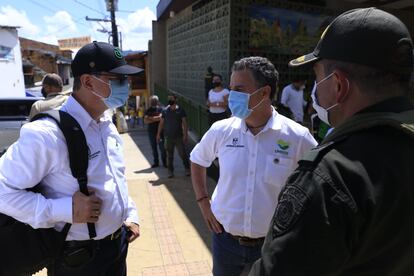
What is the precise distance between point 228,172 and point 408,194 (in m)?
1.25

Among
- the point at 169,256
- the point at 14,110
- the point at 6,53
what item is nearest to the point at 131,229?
the point at 169,256

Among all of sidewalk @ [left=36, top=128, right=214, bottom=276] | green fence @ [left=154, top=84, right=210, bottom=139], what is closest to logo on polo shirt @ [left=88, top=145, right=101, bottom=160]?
sidewalk @ [left=36, top=128, right=214, bottom=276]

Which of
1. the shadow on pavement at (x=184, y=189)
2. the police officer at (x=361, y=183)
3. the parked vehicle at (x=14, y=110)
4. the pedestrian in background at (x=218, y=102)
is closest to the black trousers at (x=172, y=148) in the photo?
the shadow on pavement at (x=184, y=189)

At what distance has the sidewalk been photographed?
3637mm

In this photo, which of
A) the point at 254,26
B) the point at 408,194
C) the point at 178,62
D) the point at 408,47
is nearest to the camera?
the point at 408,194

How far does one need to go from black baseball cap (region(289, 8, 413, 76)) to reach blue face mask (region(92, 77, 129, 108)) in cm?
137

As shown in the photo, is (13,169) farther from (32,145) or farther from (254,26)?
(254,26)

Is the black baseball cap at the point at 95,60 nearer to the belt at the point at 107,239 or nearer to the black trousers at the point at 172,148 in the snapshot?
the belt at the point at 107,239

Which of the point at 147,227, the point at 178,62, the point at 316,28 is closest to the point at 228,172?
the point at 147,227

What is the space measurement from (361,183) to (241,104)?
1345 mm

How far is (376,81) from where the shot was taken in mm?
984

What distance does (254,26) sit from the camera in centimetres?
819

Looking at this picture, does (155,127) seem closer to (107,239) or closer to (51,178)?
(107,239)

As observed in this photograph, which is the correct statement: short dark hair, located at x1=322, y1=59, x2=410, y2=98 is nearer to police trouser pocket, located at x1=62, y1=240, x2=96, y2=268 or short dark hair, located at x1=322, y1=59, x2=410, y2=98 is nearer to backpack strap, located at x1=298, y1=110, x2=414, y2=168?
backpack strap, located at x1=298, y1=110, x2=414, y2=168
